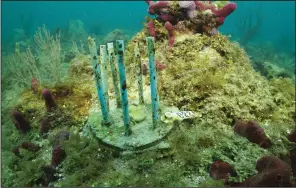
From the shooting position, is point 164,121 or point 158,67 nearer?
point 164,121

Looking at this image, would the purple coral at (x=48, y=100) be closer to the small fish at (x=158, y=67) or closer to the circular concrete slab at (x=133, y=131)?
the circular concrete slab at (x=133, y=131)

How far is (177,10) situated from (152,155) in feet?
14.6

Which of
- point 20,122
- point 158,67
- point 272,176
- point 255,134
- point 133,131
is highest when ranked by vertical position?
point 158,67

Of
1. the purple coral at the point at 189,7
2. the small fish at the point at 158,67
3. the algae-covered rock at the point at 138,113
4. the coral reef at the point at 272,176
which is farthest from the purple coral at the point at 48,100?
the purple coral at the point at 189,7

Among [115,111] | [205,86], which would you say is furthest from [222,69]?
[115,111]

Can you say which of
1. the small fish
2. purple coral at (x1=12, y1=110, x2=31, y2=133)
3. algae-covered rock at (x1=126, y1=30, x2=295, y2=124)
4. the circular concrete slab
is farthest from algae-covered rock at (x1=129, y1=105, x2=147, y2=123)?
purple coral at (x1=12, y1=110, x2=31, y2=133)

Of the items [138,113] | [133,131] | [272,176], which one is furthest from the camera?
[138,113]

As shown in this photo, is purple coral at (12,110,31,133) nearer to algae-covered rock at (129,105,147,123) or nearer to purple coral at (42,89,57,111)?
purple coral at (42,89,57,111)

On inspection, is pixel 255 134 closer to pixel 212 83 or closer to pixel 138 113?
pixel 212 83

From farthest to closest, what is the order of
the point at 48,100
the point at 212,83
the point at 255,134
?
the point at 48,100 → the point at 212,83 → the point at 255,134

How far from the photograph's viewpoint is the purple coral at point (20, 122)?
17.1ft

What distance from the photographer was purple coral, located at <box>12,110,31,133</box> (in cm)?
522

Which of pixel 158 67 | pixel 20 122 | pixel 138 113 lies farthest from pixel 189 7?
pixel 20 122

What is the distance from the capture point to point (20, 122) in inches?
208
